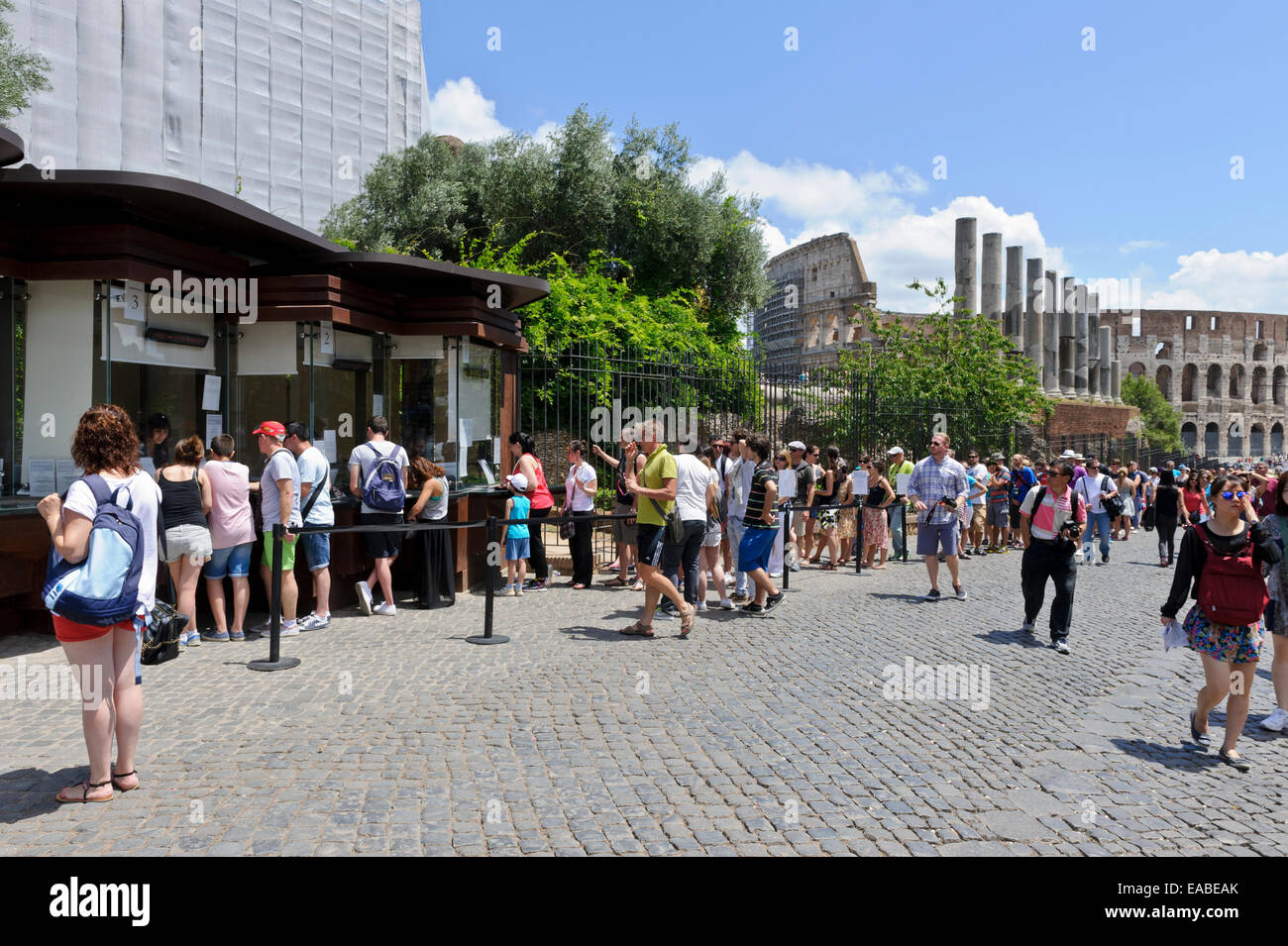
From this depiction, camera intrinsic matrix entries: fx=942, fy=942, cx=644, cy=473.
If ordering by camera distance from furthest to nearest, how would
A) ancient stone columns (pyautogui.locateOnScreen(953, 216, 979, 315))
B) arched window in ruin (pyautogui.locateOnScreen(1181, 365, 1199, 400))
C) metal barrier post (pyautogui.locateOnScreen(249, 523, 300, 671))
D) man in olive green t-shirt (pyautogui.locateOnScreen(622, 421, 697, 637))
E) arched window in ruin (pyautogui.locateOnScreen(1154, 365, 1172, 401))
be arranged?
1. arched window in ruin (pyautogui.locateOnScreen(1181, 365, 1199, 400))
2. arched window in ruin (pyautogui.locateOnScreen(1154, 365, 1172, 401))
3. ancient stone columns (pyautogui.locateOnScreen(953, 216, 979, 315))
4. man in olive green t-shirt (pyautogui.locateOnScreen(622, 421, 697, 637))
5. metal barrier post (pyautogui.locateOnScreen(249, 523, 300, 671))

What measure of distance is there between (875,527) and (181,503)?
9.28 metres

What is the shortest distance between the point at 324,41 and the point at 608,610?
29.8 m

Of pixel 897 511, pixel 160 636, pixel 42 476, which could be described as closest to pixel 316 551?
pixel 42 476

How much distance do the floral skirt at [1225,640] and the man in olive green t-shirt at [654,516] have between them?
12.8 ft

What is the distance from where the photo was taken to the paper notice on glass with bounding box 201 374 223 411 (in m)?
8.99

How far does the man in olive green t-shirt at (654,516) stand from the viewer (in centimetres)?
807

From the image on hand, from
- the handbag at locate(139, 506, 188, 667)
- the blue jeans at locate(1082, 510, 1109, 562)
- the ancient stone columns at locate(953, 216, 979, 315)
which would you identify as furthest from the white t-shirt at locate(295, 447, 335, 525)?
the ancient stone columns at locate(953, 216, 979, 315)

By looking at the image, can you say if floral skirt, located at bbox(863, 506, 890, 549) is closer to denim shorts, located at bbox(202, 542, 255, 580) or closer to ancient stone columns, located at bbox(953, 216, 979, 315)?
denim shorts, located at bbox(202, 542, 255, 580)

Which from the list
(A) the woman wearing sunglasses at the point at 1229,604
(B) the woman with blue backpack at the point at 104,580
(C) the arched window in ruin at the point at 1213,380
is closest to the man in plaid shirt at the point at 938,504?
(A) the woman wearing sunglasses at the point at 1229,604

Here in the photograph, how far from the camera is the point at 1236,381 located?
8219cm

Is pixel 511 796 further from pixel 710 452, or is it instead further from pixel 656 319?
pixel 656 319

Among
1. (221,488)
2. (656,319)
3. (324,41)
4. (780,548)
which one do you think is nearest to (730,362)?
(656,319)

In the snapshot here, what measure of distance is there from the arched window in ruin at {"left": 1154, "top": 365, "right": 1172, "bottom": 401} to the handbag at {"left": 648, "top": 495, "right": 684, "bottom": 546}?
84772 mm

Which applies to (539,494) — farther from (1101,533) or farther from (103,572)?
(1101,533)
